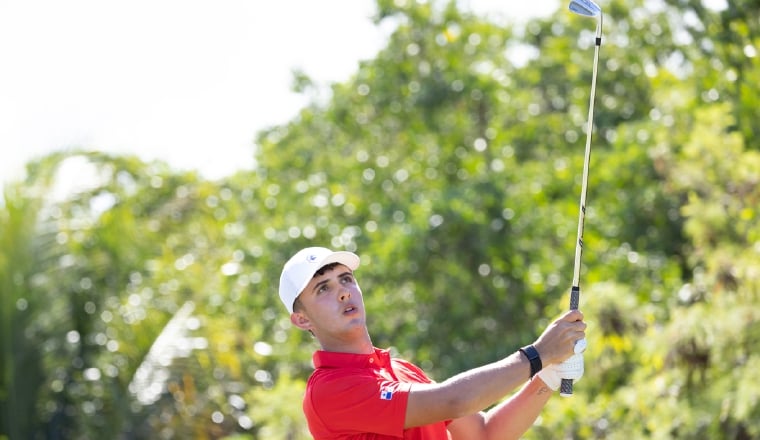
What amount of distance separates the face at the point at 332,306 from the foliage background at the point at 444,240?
137 inches

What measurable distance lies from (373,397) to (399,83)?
27.3ft

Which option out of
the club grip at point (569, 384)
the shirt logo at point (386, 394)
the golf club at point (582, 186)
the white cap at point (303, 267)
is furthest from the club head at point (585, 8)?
the shirt logo at point (386, 394)

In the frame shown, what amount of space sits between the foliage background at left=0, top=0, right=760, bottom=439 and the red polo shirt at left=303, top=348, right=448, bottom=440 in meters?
3.47

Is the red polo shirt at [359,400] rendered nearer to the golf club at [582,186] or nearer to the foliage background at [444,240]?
the golf club at [582,186]

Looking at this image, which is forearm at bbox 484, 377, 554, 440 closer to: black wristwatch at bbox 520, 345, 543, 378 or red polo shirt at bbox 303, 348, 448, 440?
red polo shirt at bbox 303, 348, 448, 440

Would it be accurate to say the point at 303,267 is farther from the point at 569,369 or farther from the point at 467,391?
the point at 569,369

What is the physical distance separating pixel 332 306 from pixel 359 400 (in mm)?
316

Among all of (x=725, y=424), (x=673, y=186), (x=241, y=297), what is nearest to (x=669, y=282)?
(x=673, y=186)

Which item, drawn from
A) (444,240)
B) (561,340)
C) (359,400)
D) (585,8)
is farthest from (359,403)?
(444,240)

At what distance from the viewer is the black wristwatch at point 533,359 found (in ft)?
10.7

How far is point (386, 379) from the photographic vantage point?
3.42 meters

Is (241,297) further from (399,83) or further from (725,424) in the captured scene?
Answer: (725,424)

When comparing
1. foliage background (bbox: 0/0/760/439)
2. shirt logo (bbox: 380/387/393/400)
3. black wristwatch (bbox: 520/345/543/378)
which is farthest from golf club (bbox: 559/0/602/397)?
foliage background (bbox: 0/0/760/439)

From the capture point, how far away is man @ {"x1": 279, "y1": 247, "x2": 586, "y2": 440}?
3230 millimetres
